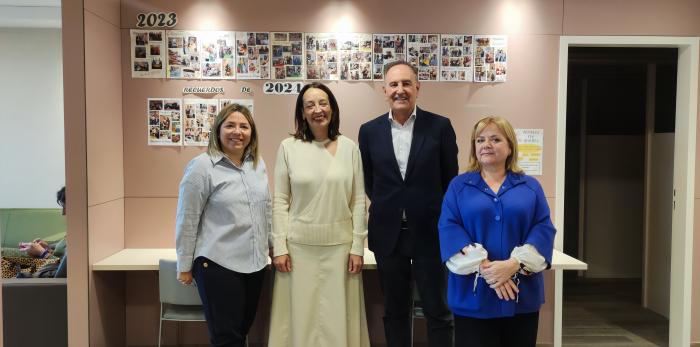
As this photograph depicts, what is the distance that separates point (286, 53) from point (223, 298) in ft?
5.79

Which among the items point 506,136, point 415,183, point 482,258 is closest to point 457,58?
point 415,183

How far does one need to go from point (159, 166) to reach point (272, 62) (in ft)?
3.44

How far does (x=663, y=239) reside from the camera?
4.68m

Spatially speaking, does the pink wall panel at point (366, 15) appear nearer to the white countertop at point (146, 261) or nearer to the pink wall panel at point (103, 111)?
the pink wall panel at point (103, 111)

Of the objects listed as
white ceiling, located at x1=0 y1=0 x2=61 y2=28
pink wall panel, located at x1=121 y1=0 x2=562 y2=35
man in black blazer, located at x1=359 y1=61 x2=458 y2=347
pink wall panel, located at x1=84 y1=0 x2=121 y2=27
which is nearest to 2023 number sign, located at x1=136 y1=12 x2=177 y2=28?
pink wall panel, located at x1=121 y1=0 x2=562 y2=35

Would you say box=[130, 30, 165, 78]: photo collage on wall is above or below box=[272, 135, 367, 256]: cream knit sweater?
above

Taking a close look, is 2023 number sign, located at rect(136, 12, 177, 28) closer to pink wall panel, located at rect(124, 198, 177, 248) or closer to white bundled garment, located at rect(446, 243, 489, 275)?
pink wall panel, located at rect(124, 198, 177, 248)

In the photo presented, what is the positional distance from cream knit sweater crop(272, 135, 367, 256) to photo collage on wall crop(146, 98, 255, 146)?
1061mm

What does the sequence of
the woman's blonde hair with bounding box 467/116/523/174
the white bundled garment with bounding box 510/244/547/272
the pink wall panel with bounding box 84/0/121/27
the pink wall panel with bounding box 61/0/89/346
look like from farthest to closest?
the pink wall panel with bounding box 84/0/121/27
the pink wall panel with bounding box 61/0/89/346
the woman's blonde hair with bounding box 467/116/523/174
the white bundled garment with bounding box 510/244/547/272

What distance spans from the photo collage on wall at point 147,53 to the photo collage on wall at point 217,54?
273mm

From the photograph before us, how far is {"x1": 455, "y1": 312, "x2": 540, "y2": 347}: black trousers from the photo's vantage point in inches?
84.4

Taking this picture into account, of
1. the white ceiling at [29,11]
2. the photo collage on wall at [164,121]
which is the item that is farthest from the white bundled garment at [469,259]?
the white ceiling at [29,11]

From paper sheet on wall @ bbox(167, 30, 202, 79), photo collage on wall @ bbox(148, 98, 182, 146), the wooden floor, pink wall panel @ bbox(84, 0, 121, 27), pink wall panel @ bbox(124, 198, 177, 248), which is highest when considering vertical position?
pink wall panel @ bbox(84, 0, 121, 27)

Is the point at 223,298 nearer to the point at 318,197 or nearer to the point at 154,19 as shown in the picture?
the point at 318,197
